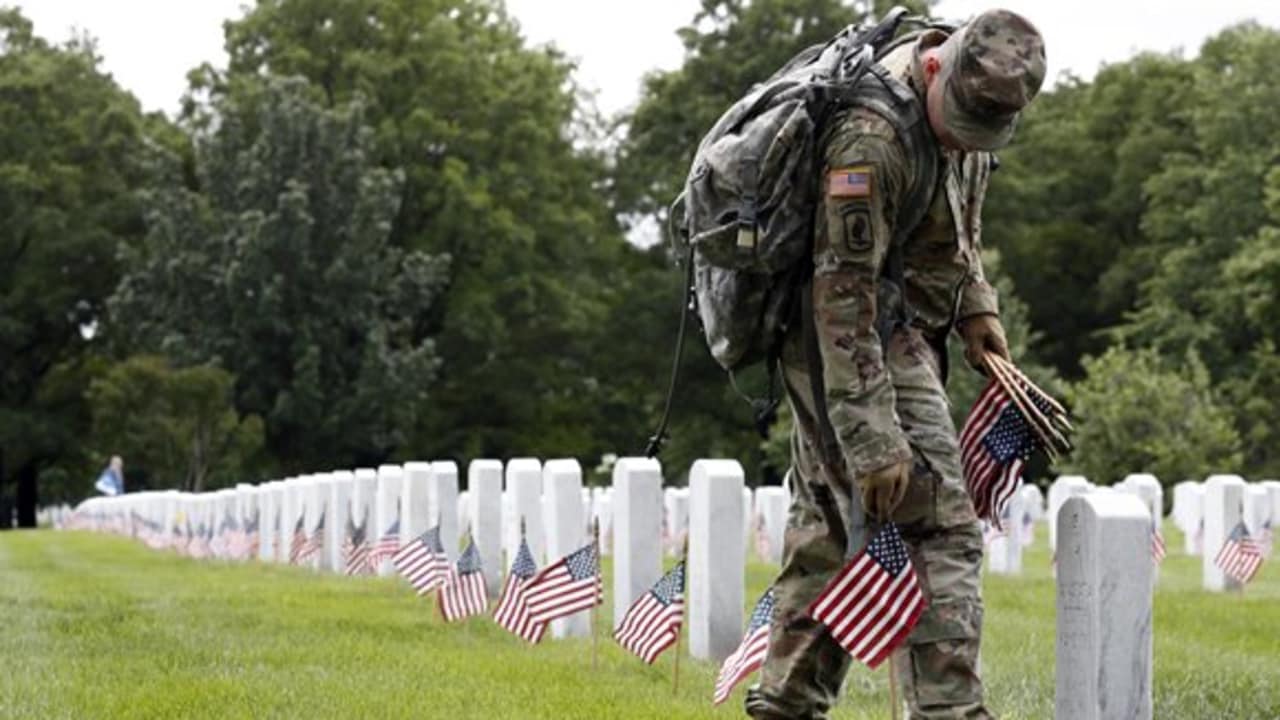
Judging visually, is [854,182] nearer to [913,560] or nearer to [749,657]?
[913,560]

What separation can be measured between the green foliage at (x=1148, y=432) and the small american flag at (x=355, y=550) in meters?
20.4

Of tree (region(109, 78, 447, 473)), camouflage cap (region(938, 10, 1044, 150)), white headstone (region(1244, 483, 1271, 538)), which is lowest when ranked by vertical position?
white headstone (region(1244, 483, 1271, 538))

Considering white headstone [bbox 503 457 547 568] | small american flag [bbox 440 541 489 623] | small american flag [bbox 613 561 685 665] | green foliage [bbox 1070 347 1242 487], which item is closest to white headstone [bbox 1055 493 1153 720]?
small american flag [bbox 613 561 685 665]

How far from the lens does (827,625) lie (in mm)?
5699

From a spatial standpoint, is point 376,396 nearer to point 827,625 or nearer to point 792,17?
point 792,17

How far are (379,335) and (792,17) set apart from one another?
45.9 feet

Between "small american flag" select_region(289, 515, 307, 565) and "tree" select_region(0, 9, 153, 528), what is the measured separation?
40.7 m

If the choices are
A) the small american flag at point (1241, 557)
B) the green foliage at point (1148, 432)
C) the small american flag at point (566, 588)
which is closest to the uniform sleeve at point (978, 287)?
the small american flag at point (566, 588)

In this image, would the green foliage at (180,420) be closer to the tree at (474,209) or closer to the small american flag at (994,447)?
the tree at (474,209)

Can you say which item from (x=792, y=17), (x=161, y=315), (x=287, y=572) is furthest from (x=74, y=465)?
(x=287, y=572)

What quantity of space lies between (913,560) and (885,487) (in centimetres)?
25

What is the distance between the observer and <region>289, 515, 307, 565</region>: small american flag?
21.4m

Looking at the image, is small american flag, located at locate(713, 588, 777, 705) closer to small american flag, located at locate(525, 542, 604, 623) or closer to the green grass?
the green grass

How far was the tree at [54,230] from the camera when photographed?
2418 inches
